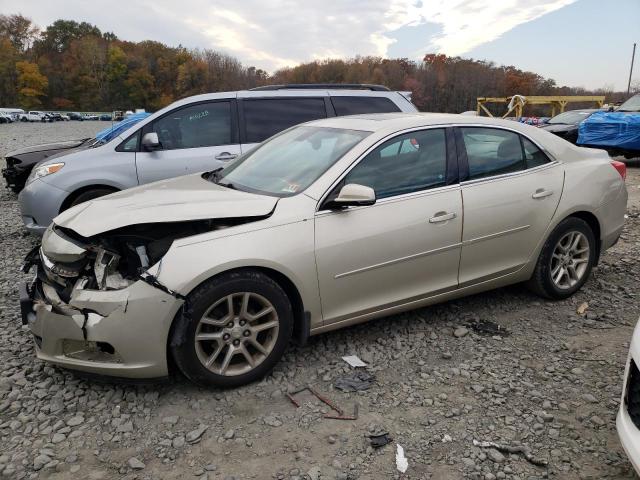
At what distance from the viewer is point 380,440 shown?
2.63 meters

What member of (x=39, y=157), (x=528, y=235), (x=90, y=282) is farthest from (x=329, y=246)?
(x=39, y=157)

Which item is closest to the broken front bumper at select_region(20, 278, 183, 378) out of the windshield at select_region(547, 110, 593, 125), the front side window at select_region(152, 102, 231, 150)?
the front side window at select_region(152, 102, 231, 150)

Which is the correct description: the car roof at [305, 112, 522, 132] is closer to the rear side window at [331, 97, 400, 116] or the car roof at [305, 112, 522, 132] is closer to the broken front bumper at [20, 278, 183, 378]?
the broken front bumper at [20, 278, 183, 378]

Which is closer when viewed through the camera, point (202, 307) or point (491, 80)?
point (202, 307)

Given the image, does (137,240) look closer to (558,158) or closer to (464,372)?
(464,372)

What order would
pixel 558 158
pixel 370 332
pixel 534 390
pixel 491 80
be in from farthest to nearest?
pixel 491 80
pixel 558 158
pixel 370 332
pixel 534 390

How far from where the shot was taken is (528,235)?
3957mm

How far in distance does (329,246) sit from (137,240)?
3.96 ft

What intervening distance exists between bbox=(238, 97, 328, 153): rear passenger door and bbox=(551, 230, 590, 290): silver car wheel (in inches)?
138

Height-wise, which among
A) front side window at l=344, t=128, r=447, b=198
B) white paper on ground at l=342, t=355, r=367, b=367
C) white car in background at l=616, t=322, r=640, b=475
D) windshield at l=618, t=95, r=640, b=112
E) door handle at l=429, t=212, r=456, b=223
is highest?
windshield at l=618, t=95, r=640, b=112

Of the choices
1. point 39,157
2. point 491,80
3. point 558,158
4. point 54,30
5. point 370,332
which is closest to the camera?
point 370,332

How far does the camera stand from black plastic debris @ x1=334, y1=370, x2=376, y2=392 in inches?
123

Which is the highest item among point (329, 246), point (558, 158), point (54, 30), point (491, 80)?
point (54, 30)

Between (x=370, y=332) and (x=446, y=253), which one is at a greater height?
(x=446, y=253)
